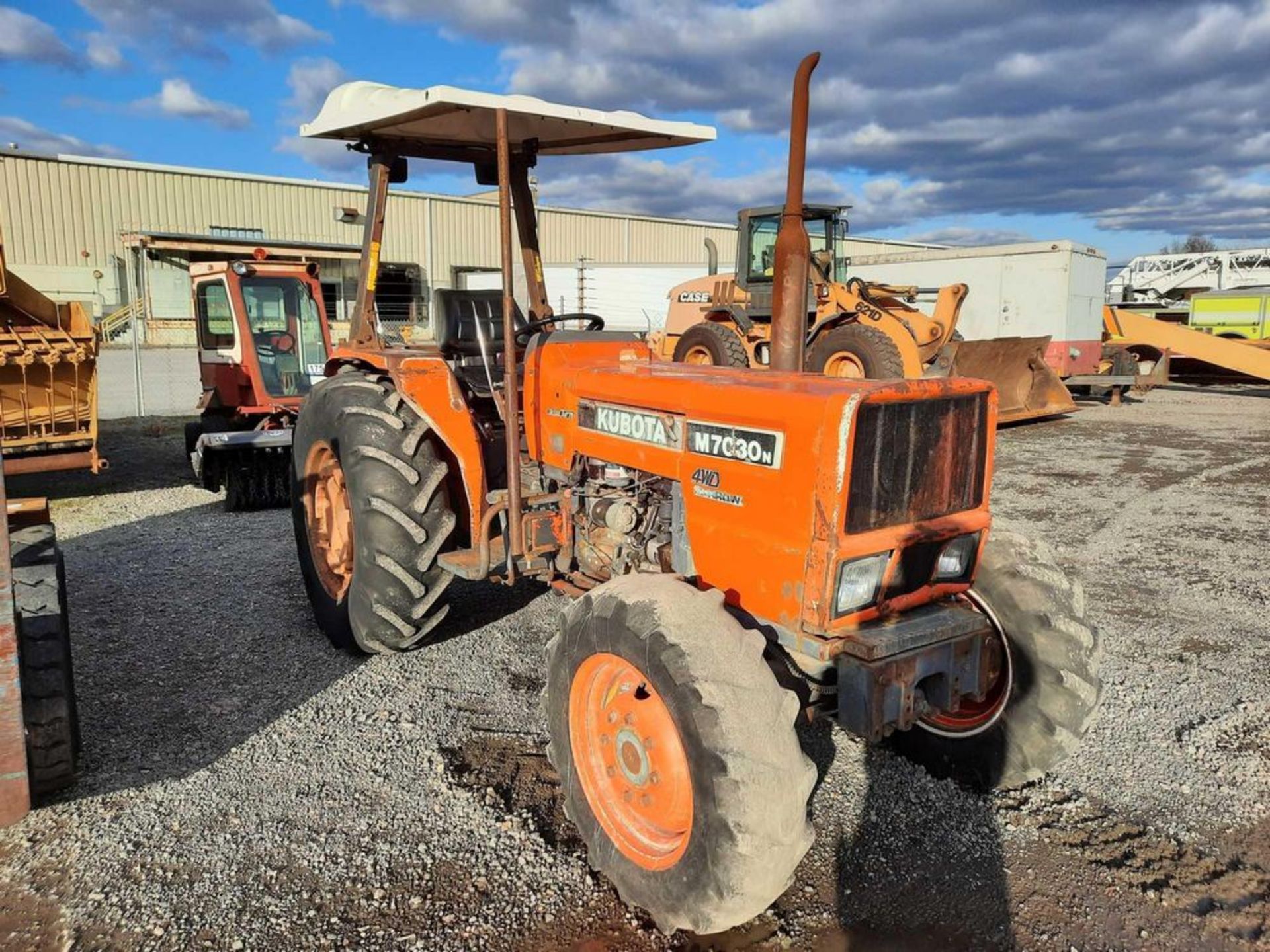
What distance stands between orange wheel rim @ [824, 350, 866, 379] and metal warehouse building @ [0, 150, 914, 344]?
12141 mm

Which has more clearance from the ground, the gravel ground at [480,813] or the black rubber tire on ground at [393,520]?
the black rubber tire on ground at [393,520]

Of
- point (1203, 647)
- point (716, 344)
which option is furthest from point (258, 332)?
point (1203, 647)

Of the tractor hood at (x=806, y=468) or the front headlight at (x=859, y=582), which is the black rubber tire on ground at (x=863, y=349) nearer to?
the tractor hood at (x=806, y=468)

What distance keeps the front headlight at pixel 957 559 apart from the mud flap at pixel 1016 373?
8.67m

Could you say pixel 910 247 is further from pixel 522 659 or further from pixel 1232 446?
pixel 522 659

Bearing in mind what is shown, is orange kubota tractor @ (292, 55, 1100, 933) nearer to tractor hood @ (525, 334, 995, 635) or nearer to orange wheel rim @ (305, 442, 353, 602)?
tractor hood @ (525, 334, 995, 635)

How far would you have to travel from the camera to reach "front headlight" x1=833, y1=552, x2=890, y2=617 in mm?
2578

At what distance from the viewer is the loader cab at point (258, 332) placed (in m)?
8.70

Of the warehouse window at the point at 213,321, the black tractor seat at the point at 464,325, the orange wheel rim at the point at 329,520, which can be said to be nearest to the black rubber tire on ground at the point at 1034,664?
the black tractor seat at the point at 464,325

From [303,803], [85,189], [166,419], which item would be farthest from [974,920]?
[85,189]

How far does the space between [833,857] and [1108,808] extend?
1045mm

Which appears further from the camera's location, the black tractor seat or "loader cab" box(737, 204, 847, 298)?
"loader cab" box(737, 204, 847, 298)

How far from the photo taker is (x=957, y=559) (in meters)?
2.93

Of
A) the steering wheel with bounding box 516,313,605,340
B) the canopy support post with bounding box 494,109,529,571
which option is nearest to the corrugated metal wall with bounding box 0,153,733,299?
the steering wheel with bounding box 516,313,605,340
